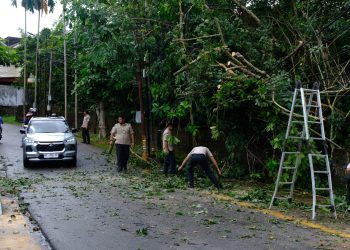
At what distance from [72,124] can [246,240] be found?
3372cm

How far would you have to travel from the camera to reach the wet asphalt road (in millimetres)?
7406

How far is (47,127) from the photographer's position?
18.3 meters

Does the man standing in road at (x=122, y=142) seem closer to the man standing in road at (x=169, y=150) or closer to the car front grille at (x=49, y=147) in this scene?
the man standing in road at (x=169, y=150)

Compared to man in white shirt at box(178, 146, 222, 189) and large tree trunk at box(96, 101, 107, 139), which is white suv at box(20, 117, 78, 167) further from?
large tree trunk at box(96, 101, 107, 139)

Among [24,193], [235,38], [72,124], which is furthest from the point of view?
[72,124]

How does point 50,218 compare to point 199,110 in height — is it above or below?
below

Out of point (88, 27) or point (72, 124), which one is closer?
point (88, 27)

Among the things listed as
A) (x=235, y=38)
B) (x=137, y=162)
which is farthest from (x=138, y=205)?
(x=137, y=162)

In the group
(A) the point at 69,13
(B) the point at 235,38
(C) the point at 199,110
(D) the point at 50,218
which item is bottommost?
(D) the point at 50,218

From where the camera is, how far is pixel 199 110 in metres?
15.6

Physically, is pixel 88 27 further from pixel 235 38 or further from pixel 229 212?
pixel 229 212

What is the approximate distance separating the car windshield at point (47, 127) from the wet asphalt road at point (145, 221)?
13.7 feet

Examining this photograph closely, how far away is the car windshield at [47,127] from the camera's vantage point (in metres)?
18.1

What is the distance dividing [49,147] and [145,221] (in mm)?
8896
